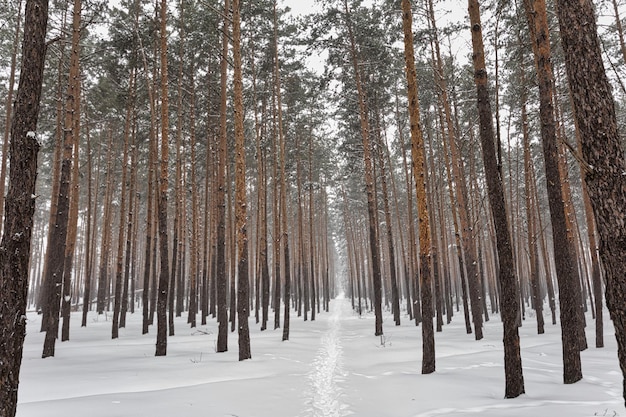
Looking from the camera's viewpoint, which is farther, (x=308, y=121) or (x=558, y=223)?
(x=308, y=121)

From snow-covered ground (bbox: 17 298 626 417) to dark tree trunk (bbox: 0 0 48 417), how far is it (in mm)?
1562

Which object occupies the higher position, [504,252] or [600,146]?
[600,146]

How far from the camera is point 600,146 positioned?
3.12 metres

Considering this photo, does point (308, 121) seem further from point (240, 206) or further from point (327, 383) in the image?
point (327, 383)

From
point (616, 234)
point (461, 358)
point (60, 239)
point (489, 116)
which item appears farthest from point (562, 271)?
point (60, 239)

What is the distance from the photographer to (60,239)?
34.7 ft

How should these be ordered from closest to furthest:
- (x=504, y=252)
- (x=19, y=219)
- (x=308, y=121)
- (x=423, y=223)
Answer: (x=19, y=219) < (x=504, y=252) < (x=423, y=223) < (x=308, y=121)

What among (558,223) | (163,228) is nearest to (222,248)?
(163,228)

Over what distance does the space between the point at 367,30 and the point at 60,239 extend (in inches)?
479

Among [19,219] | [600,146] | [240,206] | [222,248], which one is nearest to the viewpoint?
[600,146]

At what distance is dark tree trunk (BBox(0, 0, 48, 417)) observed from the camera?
12.0 feet

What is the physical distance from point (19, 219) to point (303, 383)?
5.36 m

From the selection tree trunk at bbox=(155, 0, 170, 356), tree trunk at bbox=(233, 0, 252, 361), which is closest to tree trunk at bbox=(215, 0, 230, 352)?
tree trunk at bbox=(233, 0, 252, 361)

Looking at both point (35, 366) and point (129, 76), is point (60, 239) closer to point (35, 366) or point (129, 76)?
A: point (35, 366)
